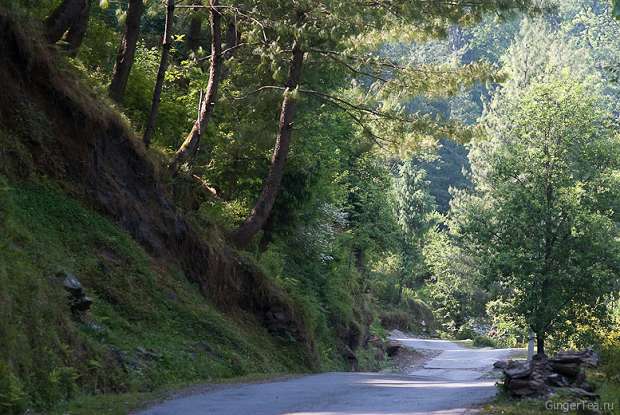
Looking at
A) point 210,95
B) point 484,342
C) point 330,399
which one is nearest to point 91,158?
point 210,95

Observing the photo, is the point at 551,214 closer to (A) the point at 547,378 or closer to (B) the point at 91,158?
(B) the point at 91,158

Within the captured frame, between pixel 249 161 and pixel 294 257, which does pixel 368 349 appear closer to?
pixel 294 257

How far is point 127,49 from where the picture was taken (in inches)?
903

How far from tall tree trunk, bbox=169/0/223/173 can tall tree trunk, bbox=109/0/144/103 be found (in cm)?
198

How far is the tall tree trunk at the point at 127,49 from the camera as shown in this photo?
22.7 m

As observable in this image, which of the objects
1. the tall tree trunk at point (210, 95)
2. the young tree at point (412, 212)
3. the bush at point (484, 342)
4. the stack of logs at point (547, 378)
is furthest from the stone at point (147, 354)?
the young tree at point (412, 212)

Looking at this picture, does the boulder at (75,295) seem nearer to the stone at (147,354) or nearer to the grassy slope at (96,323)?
the grassy slope at (96,323)

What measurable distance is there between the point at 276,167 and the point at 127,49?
18.0 ft

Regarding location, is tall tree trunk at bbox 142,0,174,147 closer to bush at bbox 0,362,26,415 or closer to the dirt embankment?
the dirt embankment

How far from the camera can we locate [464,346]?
65.7 meters

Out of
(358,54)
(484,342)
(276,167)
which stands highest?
(358,54)

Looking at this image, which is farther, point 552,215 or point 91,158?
point 552,215

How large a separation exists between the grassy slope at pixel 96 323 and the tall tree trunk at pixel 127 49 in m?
4.31

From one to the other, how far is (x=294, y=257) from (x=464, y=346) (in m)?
33.9
